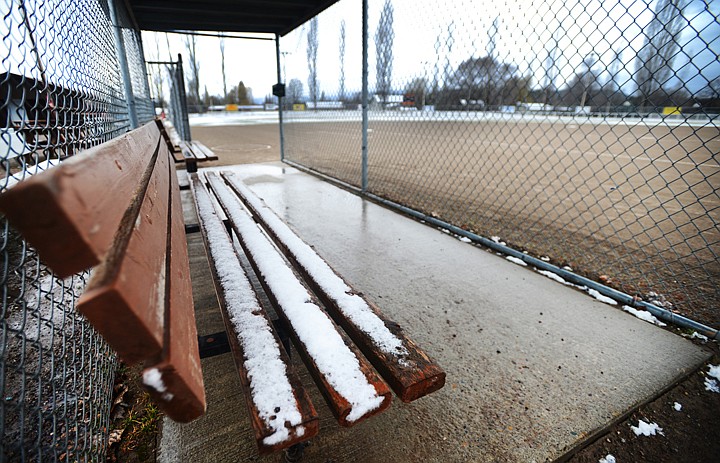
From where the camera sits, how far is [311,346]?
1.23 m

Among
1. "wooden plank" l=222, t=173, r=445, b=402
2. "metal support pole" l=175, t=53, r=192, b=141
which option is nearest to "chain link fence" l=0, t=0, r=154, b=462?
"wooden plank" l=222, t=173, r=445, b=402

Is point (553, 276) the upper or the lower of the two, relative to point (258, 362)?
lower

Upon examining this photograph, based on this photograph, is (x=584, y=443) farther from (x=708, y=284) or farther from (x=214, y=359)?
(x=708, y=284)

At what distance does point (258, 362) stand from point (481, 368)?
122 centimetres

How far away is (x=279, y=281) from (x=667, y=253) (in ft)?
11.8

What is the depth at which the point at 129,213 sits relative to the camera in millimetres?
859

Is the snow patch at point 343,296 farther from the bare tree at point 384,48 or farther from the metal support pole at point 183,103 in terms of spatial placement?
the metal support pole at point 183,103

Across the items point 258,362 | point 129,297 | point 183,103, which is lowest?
point 258,362

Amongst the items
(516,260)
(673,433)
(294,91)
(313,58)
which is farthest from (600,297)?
(294,91)

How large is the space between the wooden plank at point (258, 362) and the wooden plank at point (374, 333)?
0.26m

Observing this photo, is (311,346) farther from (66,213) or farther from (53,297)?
(53,297)

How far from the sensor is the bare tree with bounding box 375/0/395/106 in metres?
4.44

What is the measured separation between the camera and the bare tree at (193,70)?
31484 mm

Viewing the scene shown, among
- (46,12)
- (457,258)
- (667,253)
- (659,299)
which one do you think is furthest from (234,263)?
(667,253)
